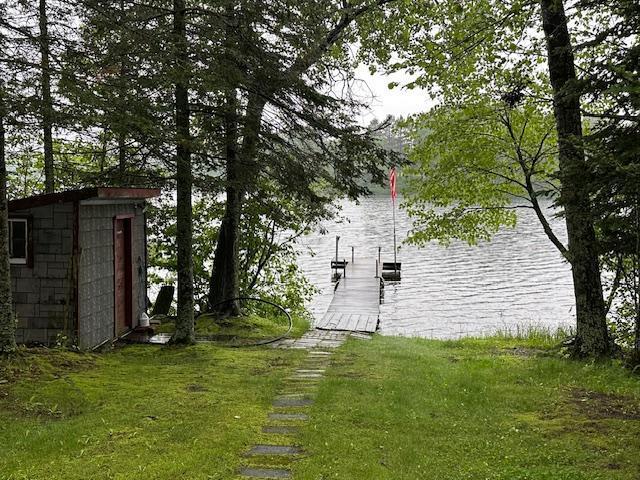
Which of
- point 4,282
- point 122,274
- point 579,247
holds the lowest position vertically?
point 122,274

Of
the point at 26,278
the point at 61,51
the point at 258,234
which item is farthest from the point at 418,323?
the point at 61,51

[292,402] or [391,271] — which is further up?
[391,271]

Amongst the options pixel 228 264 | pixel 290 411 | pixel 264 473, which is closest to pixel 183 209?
pixel 228 264

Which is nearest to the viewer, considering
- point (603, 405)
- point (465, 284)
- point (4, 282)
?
point (603, 405)

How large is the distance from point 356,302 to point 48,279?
10.6 meters

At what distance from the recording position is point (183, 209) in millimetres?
9320

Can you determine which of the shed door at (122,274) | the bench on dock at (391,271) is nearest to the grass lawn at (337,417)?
the shed door at (122,274)

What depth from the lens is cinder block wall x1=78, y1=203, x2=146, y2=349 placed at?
8.65m

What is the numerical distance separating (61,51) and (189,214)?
10.7ft

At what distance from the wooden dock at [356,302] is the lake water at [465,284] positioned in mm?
643

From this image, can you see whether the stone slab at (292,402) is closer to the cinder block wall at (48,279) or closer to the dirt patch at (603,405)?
the dirt patch at (603,405)

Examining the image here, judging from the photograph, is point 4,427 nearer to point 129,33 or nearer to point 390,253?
point 129,33

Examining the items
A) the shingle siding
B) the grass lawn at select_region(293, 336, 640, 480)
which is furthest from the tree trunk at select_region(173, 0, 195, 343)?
the grass lawn at select_region(293, 336, 640, 480)

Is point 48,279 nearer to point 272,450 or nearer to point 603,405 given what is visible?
point 272,450
